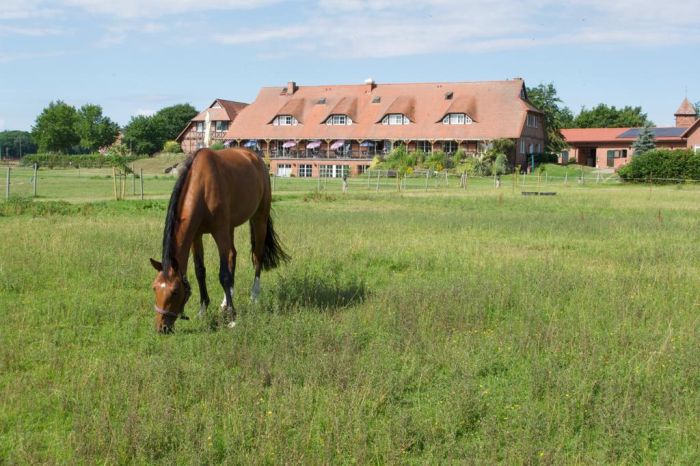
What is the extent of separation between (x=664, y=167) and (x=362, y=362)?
1816 inches

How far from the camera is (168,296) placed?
716cm

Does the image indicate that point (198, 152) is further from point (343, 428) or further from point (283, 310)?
point (343, 428)

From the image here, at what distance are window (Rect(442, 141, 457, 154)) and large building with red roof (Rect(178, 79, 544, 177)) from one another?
0.10 m

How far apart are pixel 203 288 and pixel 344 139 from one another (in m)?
66.1

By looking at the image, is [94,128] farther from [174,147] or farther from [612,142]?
[612,142]

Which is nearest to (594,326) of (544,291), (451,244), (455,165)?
(544,291)

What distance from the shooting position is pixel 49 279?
10.1 m

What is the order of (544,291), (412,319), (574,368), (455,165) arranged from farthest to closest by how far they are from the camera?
(455,165)
(544,291)
(412,319)
(574,368)

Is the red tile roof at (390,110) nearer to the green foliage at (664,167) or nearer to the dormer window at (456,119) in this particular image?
the dormer window at (456,119)

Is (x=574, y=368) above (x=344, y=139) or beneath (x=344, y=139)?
beneath

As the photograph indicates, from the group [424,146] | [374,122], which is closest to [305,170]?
[374,122]

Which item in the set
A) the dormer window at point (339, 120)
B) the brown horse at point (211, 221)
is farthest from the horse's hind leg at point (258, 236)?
the dormer window at point (339, 120)

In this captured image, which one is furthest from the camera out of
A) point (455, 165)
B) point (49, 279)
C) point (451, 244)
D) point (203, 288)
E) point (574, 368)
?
point (455, 165)

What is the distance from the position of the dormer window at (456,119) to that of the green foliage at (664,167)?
23.4 m
